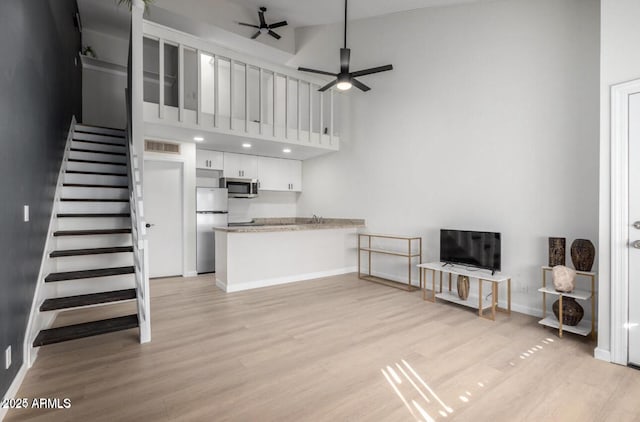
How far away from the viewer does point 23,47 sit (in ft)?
7.79

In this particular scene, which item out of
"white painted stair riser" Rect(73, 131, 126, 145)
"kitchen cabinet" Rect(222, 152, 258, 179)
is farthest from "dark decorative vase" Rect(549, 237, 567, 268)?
"white painted stair riser" Rect(73, 131, 126, 145)

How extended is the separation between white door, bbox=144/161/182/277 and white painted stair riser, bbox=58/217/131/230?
1.52 m

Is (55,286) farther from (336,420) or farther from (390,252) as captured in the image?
(390,252)

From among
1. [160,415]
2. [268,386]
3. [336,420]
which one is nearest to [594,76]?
[336,420]

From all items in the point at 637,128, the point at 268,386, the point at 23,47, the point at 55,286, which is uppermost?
the point at 23,47

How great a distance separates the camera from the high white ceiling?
4.58 m

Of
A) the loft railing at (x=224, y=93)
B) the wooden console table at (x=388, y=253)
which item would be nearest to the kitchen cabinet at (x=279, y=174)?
the loft railing at (x=224, y=93)

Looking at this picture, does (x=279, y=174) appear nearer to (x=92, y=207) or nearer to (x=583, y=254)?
(x=92, y=207)

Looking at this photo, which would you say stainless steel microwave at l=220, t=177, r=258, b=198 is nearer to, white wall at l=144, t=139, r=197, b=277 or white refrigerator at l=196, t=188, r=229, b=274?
white refrigerator at l=196, t=188, r=229, b=274

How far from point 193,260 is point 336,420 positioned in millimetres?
4405

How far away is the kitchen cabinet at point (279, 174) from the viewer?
6602 mm

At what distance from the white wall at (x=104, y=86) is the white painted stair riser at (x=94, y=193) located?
11.1 ft

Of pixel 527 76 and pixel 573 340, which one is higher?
pixel 527 76

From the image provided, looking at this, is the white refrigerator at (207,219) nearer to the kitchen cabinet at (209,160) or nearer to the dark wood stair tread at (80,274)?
the kitchen cabinet at (209,160)
